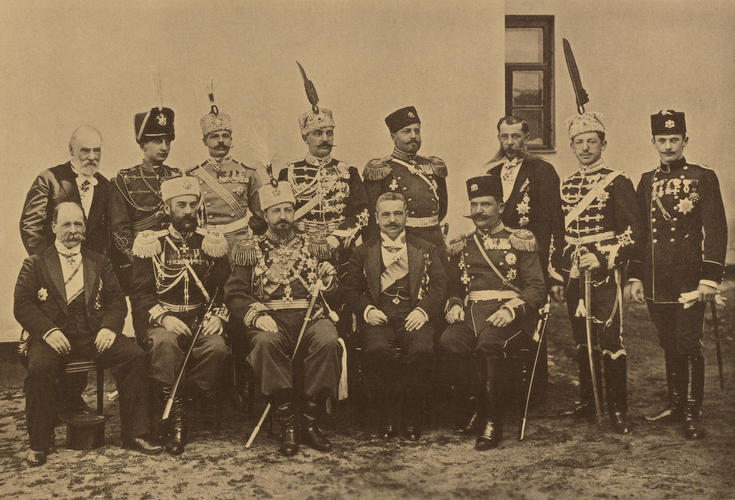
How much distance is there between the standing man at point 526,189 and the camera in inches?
171

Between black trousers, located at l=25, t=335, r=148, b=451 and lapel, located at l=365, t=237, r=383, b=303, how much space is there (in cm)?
121

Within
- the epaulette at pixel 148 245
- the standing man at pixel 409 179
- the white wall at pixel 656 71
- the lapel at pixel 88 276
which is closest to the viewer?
the lapel at pixel 88 276

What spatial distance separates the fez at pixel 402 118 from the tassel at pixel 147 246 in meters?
1.53

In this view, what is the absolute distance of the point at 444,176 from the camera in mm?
4594

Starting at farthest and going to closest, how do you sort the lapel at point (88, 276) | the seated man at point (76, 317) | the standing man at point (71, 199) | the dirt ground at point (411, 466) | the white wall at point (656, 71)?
the standing man at point (71, 199) → the white wall at point (656, 71) → the lapel at point (88, 276) → the seated man at point (76, 317) → the dirt ground at point (411, 466)

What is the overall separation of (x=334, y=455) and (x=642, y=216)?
6.65ft

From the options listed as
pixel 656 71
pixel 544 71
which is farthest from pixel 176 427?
pixel 544 71

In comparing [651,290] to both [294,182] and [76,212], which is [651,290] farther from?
[76,212]

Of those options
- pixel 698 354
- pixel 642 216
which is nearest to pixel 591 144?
pixel 642 216

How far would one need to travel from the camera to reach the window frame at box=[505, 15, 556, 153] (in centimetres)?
641

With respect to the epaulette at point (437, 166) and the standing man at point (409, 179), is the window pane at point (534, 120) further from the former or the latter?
the standing man at point (409, 179)

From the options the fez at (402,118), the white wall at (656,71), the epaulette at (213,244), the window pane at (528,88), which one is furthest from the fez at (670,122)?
the window pane at (528,88)

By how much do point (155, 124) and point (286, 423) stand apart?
73.8 inches

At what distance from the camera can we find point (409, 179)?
4.46 metres
